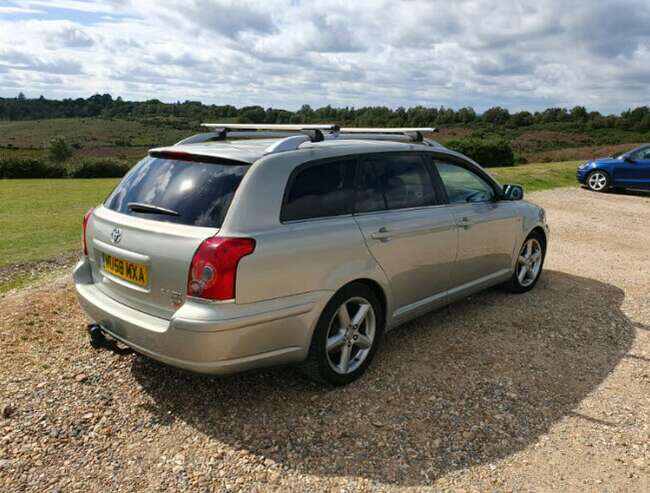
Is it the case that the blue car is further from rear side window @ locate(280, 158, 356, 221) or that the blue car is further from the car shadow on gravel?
rear side window @ locate(280, 158, 356, 221)

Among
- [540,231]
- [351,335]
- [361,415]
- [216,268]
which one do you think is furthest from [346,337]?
[540,231]

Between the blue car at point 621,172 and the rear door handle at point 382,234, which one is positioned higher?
the rear door handle at point 382,234

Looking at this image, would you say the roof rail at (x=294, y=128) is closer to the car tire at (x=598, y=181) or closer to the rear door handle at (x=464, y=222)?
the rear door handle at (x=464, y=222)

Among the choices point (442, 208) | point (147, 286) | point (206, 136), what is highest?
point (206, 136)

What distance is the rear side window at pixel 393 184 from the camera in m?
4.06

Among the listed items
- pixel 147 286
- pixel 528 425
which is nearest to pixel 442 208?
pixel 528 425

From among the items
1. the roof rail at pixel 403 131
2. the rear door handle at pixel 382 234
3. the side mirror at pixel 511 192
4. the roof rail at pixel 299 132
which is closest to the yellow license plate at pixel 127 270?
the roof rail at pixel 299 132

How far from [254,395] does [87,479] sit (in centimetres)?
121

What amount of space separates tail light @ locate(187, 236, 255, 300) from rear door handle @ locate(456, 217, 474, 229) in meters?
2.39

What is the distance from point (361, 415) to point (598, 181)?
49.3 feet

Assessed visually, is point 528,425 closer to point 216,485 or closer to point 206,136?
point 216,485

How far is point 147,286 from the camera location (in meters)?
3.35

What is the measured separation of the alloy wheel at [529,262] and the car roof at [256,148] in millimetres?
2237

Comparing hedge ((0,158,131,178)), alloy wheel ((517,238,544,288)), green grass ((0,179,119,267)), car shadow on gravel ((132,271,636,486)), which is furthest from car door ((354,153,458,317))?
hedge ((0,158,131,178))
